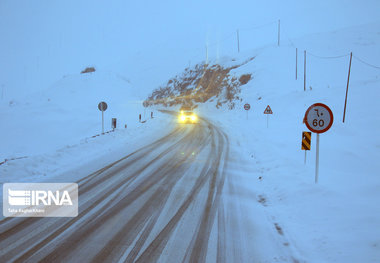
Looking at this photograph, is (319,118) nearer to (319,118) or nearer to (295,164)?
(319,118)

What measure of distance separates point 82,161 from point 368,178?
387 inches

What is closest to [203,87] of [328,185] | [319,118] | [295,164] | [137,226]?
[295,164]

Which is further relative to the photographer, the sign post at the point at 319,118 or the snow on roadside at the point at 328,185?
the sign post at the point at 319,118

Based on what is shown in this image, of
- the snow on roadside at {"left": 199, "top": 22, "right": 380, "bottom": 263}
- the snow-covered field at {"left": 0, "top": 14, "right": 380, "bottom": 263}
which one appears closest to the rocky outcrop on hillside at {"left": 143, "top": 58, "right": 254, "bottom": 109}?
the snow-covered field at {"left": 0, "top": 14, "right": 380, "bottom": 263}

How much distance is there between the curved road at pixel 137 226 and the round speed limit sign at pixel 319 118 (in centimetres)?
289

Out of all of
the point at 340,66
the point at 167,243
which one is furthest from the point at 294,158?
the point at 340,66

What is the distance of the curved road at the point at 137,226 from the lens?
145 inches

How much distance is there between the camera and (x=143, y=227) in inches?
177

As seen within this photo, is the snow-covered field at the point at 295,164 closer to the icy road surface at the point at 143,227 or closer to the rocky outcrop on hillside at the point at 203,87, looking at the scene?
the icy road surface at the point at 143,227

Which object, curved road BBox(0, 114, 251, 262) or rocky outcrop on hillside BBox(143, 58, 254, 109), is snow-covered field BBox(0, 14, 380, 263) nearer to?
curved road BBox(0, 114, 251, 262)

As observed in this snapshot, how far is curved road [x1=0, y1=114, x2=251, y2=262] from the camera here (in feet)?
12.1

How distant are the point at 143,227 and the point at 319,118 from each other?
5222 mm

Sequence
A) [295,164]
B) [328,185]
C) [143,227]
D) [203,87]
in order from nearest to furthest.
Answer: [143,227] < [328,185] < [295,164] < [203,87]

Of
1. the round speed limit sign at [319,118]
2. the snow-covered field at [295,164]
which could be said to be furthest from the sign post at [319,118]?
the snow-covered field at [295,164]
